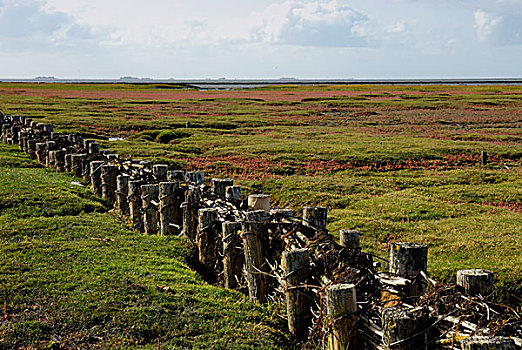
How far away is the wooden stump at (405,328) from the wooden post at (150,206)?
776 centimetres

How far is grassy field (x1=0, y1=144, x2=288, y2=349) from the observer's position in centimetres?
646

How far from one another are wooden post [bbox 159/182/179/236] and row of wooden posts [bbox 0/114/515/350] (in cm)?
2

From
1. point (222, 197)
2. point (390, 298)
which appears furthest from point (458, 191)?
point (390, 298)

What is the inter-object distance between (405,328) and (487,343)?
2.69ft

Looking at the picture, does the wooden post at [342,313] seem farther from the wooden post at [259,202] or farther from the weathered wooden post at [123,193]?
the weathered wooden post at [123,193]

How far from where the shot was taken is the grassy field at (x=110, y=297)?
6465 mm

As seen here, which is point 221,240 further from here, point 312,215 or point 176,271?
point 312,215

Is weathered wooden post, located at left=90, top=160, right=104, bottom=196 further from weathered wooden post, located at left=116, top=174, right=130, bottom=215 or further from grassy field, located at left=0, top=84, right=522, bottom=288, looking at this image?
grassy field, located at left=0, top=84, right=522, bottom=288

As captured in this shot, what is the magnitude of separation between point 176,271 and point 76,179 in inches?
385

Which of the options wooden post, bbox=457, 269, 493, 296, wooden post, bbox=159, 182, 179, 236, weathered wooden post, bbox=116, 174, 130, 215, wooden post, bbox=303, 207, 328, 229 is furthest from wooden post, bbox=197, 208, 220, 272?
wooden post, bbox=457, 269, 493, 296

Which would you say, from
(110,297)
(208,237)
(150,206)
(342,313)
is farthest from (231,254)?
(150,206)

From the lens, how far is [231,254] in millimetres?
8227

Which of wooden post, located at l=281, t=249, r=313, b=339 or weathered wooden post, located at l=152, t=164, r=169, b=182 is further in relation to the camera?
weathered wooden post, located at l=152, t=164, r=169, b=182

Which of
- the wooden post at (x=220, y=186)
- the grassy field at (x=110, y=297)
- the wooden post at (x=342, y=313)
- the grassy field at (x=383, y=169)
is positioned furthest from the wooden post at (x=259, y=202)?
the grassy field at (x=383, y=169)
